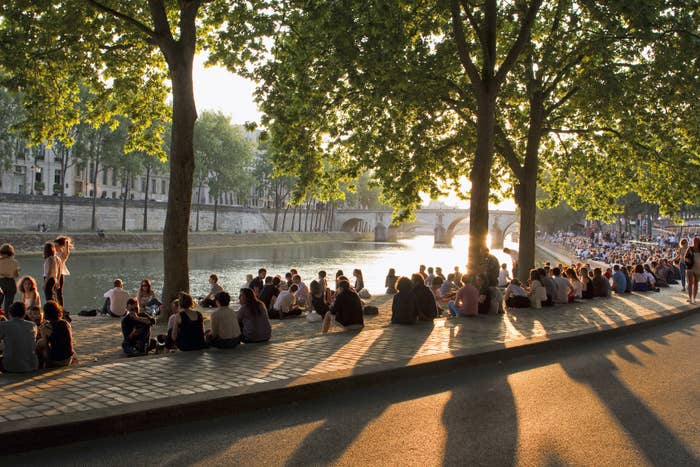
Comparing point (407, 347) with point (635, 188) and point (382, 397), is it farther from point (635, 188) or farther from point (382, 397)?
point (635, 188)

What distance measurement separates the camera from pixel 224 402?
→ 5.97 metres

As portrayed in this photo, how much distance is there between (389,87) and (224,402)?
1025 cm

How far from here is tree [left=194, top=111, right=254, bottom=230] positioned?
222 ft

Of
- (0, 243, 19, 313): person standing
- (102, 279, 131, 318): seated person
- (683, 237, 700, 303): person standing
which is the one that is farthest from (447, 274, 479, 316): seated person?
(0, 243, 19, 313): person standing

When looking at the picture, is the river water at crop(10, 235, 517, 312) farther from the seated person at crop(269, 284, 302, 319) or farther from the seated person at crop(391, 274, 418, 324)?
the seated person at crop(391, 274, 418, 324)

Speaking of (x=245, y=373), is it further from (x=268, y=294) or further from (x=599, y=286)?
(x=599, y=286)

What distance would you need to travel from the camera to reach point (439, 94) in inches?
654

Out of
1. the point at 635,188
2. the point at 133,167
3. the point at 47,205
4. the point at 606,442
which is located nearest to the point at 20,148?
the point at 47,205

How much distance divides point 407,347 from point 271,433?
388 centimetres

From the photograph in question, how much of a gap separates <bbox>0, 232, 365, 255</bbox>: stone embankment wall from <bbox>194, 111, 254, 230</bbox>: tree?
683cm

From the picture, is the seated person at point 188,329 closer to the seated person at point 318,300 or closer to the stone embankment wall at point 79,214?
the seated person at point 318,300

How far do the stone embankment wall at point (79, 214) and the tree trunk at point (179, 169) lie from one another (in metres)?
46.3

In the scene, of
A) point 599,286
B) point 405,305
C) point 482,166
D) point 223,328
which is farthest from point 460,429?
point 599,286

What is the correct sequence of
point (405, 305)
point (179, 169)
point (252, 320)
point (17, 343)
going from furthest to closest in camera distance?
1. point (179, 169)
2. point (405, 305)
3. point (252, 320)
4. point (17, 343)
